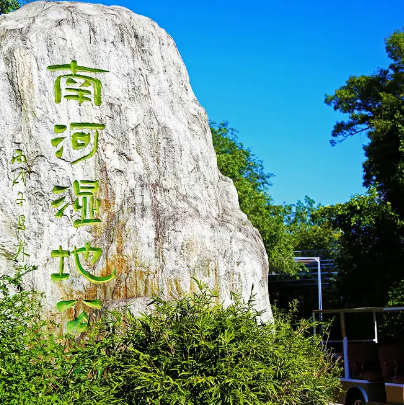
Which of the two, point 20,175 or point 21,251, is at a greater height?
point 20,175

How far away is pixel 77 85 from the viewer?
27.8 ft

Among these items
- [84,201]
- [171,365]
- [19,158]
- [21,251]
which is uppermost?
[19,158]

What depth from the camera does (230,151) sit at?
80.3 ft

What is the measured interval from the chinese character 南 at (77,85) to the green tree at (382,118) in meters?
12.1

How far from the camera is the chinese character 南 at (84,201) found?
8.12 m

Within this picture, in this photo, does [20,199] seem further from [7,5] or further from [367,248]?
[367,248]

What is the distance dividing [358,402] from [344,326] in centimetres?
139

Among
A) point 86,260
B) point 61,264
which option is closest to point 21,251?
point 61,264

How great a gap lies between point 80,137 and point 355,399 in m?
6.93

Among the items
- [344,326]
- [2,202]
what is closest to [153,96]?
[2,202]

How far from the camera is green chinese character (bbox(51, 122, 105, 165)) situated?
8234 mm

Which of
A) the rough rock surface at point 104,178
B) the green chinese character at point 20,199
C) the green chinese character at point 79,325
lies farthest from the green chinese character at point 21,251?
the green chinese character at point 79,325

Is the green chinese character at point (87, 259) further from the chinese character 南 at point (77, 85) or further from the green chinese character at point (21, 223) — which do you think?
the chinese character 南 at point (77, 85)

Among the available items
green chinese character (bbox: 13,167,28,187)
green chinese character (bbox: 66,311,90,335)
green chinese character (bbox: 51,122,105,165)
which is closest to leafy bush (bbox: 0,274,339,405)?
green chinese character (bbox: 66,311,90,335)
